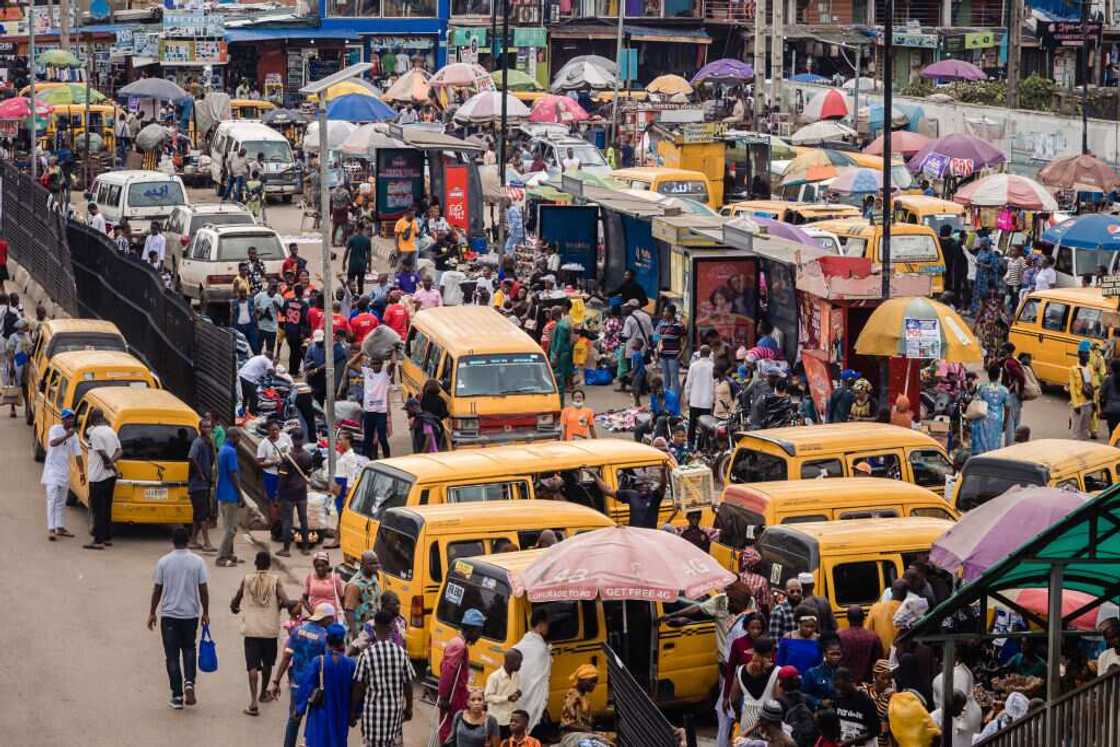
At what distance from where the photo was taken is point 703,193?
3956cm

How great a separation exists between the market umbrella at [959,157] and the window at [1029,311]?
11.8 m

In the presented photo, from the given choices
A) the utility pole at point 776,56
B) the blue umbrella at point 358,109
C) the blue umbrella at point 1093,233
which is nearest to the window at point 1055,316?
the blue umbrella at point 1093,233

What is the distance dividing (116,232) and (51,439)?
17.1m

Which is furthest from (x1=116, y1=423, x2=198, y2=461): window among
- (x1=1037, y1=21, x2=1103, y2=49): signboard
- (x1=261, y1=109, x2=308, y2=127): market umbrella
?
(x1=261, y1=109, x2=308, y2=127): market umbrella

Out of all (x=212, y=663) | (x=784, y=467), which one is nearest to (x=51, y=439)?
(x=212, y=663)

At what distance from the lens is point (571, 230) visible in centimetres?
3459

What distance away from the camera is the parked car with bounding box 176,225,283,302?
108 ft

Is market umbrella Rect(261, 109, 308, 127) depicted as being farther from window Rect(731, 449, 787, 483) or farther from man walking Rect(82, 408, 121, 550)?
window Rect(731, 449, 787, 483)

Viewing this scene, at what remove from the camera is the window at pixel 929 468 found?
19562 mm

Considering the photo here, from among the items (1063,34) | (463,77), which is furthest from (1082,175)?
(463,77)

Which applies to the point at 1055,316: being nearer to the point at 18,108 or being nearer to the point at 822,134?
the point at 822,134

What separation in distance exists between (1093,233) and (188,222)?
49.8ft

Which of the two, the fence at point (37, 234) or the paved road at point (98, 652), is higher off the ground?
the fence at point (37, 234)

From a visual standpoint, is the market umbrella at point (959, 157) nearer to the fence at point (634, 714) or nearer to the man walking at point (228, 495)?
the man walking at point (228, 495)
